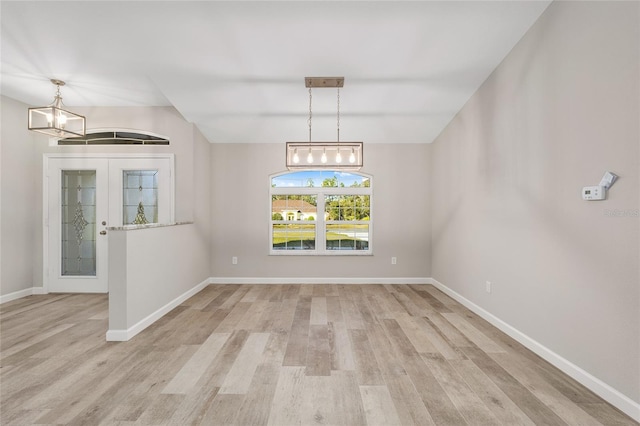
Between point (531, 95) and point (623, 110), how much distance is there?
3.12ft

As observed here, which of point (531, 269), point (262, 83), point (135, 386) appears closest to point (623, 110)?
point (531, 269)

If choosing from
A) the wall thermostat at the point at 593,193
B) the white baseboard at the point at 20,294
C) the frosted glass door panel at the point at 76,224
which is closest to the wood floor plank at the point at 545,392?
the wall thermostat at the point at 593,193

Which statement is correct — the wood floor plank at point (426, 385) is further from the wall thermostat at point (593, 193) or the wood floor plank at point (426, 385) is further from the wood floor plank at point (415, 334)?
the wall thermostat at point (593, 193)

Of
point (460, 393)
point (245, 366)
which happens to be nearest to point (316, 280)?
point (245, 366)

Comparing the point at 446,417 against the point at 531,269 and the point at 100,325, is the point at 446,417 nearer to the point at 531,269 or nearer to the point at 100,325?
the point at 531,269

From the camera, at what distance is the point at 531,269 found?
2.78m

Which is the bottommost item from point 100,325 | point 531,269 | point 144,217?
point 100,325

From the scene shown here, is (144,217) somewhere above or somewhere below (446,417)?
above

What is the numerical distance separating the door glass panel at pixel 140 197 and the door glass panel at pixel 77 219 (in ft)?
1.69

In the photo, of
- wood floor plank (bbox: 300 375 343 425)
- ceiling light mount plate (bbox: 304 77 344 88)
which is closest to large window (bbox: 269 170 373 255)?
ceiling light mount plate (bbox: 304 77 344 88)

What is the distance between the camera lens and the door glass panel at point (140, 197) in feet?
15.0

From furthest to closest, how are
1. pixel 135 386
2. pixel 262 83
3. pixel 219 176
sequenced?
pixel 219 176 < pixel 262 83 < pixel 135 386

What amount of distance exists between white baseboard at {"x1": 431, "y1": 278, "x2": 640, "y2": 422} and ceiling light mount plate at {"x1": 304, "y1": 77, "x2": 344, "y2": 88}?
10.5ft

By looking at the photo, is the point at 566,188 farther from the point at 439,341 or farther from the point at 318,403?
the point at 318,403
